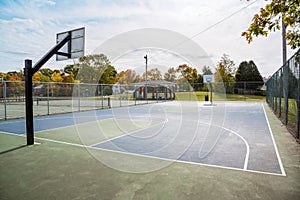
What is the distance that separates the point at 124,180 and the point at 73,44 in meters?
5.45

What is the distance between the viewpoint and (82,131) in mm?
7371

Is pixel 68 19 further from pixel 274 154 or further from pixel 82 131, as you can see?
pixel 274 154

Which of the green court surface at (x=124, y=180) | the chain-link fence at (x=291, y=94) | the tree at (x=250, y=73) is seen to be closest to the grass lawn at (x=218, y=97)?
the tree at (x=250, y=73)

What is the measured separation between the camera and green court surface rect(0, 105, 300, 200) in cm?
283

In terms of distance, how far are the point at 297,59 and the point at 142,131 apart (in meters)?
5.19

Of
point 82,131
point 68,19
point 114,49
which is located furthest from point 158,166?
point 68,19

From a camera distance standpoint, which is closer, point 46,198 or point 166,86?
point 46,198

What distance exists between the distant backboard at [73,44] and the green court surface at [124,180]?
12.2 ft

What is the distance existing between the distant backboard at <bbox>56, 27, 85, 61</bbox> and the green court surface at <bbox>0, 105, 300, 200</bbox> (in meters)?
3.70

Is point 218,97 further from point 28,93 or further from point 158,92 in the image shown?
point 28,93

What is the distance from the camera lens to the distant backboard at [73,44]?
692 cm

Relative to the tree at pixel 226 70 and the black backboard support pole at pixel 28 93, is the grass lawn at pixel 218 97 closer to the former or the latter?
the tree at pixel 226 70

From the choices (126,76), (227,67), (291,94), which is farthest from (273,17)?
(227,67)

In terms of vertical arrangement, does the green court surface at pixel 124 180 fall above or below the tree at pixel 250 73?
below
